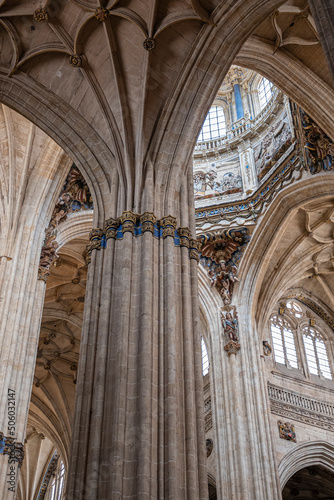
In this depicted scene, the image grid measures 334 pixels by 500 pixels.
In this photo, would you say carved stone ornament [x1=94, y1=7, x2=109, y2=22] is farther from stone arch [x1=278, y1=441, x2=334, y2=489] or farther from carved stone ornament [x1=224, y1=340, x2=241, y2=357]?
stone arch [x1=278, y1=441, x2=334, y2=489]

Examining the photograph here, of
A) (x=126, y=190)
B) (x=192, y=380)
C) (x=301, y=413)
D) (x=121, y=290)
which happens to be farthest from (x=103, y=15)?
(x=301, y=413)

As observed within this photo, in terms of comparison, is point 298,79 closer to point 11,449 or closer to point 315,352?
point 11,449

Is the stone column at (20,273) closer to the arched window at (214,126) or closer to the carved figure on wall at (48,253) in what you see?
the carved figure on wall at (48,253)

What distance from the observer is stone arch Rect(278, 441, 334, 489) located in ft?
57.0

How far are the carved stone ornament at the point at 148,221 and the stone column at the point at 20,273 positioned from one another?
4.06 metres

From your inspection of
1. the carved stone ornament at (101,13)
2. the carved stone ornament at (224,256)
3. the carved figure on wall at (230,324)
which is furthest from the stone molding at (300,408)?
the carved stone ornament at (101,13)

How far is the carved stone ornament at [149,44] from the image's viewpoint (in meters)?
11.3

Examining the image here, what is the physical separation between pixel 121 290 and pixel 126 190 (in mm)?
2066

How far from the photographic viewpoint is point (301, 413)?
18719 millimetres

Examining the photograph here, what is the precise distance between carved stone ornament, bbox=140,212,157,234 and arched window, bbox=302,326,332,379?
39.8 ft

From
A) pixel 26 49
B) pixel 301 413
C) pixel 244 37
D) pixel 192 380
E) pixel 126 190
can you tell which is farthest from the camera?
pixel 301 413

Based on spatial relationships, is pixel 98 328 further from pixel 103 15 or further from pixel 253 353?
pixel 253 353

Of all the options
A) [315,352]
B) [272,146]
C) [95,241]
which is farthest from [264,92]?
[95,241]

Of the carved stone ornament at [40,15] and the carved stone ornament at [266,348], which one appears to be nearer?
the carved stone ornament at [40,15]
